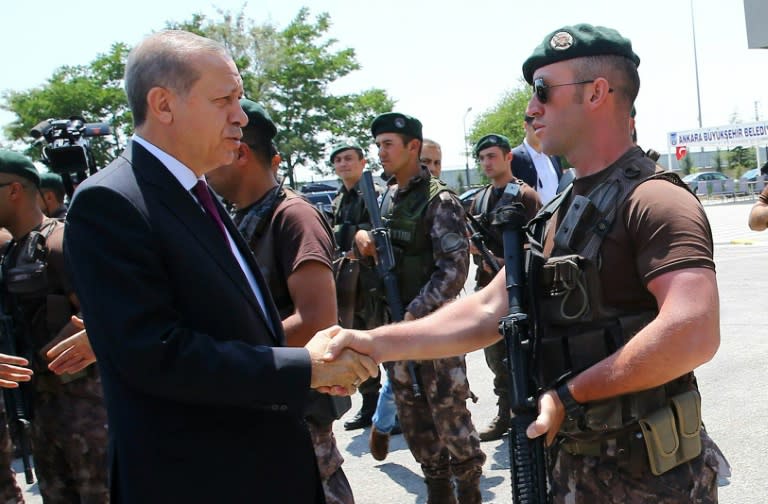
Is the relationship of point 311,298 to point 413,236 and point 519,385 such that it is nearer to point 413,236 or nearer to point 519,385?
point 519,385

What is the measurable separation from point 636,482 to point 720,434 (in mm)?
3515

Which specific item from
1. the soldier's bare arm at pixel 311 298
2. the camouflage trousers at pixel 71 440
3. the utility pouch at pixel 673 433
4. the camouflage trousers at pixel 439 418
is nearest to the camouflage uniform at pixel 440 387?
the camouflage trousers at pixel 439 418

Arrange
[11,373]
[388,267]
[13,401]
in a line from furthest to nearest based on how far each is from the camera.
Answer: [388,267]
[13,401]
[11,373]

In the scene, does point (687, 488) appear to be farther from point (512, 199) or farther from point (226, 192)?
point (512, 199)

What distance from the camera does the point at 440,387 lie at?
436 centimetres

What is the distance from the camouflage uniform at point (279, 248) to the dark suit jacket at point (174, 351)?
1013 mm

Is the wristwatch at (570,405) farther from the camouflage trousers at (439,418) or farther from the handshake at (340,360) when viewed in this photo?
the camouflage trousers at (439,418)

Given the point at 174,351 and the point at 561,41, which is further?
the point at 561,41

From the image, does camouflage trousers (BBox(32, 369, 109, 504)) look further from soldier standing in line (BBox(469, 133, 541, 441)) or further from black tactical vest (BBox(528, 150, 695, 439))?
soldier standing in line (BBox(469, 133, 541, 441))

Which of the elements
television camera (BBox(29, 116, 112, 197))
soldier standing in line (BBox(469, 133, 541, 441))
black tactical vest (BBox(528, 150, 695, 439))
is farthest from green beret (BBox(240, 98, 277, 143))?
soldier standing in line (BBox(469, 133, 541, 441))

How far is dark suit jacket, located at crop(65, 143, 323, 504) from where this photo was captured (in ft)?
6.03

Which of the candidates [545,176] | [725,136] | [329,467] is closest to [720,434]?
[545,176]

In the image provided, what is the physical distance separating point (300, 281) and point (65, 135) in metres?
1.83

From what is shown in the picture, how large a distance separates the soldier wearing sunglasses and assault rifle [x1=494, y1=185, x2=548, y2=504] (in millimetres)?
49
